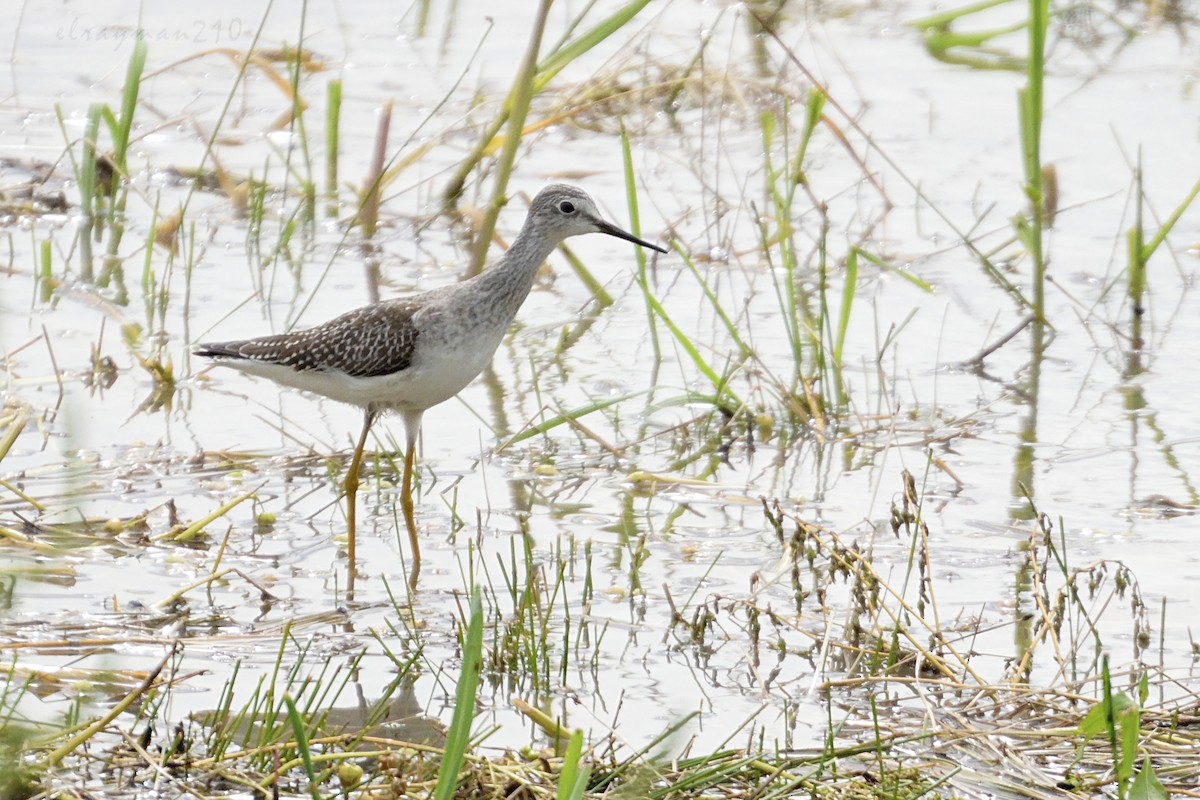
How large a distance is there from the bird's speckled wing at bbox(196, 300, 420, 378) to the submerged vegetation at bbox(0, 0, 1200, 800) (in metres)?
0.37

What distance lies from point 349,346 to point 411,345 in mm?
301

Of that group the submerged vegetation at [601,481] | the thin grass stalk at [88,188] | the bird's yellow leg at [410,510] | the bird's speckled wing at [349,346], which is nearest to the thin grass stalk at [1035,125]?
the submerged vegetation at [601,481]

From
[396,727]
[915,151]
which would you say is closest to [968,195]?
[915,151]

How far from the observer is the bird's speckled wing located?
6594 millimetres

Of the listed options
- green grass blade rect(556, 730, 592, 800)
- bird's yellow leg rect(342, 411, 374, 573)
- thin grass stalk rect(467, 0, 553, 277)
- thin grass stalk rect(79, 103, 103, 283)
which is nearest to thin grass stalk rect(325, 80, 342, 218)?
thin grass stalk rect(79, 103, 103, 283)

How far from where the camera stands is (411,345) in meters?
6.59

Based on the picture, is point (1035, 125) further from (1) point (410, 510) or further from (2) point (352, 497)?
(2) point (352, 497)

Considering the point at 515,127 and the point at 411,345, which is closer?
the point at 411,345

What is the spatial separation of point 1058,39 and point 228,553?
9.11 m

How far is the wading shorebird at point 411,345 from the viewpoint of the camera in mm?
6539

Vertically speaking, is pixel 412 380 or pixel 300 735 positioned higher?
pixel 412 380

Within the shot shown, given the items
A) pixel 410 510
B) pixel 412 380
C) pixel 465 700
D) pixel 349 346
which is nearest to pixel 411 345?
pixel 412 380

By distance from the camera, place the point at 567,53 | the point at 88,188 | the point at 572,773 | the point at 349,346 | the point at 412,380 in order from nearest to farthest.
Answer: the point at 572,773, the point at 412,380, the point at 349,346, the point at 567,53, the point at 88,188

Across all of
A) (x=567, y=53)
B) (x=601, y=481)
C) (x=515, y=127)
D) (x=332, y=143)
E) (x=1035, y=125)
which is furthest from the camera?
(x=332, y=143)
